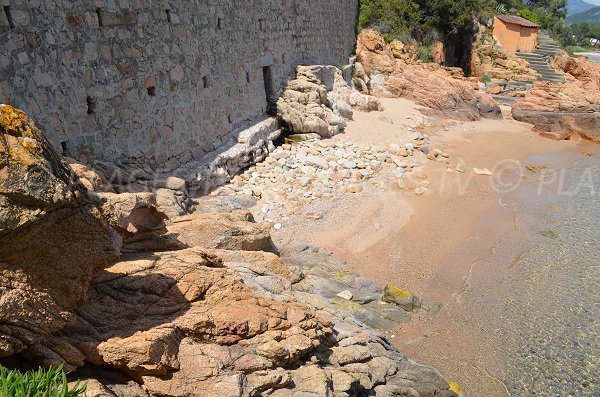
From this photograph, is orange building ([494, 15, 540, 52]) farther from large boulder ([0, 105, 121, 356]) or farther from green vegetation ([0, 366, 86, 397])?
green vegetation ([0, 366, 86, 397])

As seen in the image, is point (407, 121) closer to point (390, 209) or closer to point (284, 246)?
point (390, 209)

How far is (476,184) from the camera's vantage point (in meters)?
13.0

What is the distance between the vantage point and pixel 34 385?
256 cm

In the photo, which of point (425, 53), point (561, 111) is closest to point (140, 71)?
point (561, 111)

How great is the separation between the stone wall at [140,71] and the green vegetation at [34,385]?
13.7 ft

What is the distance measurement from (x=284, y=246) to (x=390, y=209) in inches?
131

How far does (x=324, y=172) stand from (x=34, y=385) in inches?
389

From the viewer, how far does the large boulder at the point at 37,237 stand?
8.91ft

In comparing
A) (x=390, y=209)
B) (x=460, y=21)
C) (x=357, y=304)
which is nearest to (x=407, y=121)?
(x=390, y=209)

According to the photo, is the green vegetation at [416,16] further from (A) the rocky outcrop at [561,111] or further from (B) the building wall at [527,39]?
(B) the building wall at [527,39]

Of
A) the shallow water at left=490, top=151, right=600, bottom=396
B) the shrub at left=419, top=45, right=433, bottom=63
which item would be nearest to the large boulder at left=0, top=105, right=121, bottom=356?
the shallow water at left=490, top=151, right=600, bottom=396

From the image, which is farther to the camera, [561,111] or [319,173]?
[561,111]

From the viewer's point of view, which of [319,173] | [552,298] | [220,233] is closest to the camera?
[220,233]

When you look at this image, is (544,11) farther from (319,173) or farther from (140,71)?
(140,71)
